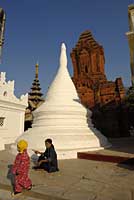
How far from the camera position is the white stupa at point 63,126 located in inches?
368

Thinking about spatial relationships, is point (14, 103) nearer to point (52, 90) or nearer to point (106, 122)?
point (52, 90)

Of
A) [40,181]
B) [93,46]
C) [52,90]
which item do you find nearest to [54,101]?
[52,90]

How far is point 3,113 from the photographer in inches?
518

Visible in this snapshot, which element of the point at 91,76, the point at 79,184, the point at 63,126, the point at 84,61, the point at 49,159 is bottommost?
the point at 79,184

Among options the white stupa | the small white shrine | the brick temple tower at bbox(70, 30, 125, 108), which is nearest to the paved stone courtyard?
the white stupa

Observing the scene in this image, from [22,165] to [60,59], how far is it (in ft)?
35.8

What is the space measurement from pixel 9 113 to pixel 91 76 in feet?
75.8

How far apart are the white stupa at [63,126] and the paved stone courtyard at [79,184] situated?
2563mm

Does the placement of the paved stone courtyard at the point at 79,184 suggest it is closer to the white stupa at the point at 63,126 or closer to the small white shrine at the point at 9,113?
the white stupa at the point at 63,126

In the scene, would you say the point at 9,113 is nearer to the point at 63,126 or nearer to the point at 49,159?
the point at 63,126

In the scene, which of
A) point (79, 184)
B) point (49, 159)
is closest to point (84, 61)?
point (49, 159)

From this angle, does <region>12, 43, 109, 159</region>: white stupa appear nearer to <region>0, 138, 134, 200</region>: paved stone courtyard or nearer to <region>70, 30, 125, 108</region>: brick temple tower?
<region>0, 138, 134, 200</region>: paved stone courtyard

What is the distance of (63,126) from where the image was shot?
1041cm

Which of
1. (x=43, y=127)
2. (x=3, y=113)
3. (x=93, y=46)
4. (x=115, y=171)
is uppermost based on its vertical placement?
(x=93, y=46)
